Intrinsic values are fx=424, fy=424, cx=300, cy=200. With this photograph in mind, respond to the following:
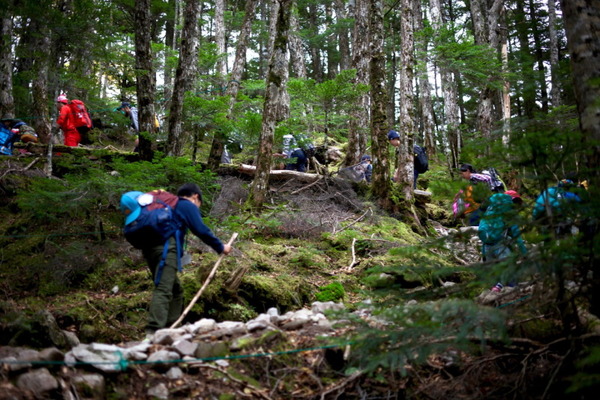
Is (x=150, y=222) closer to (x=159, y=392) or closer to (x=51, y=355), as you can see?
(x=51, y=355)

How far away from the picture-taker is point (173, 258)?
5.21 meters

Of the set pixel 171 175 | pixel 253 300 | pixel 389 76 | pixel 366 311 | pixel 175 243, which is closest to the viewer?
pixel 175 243

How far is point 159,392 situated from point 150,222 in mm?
2061

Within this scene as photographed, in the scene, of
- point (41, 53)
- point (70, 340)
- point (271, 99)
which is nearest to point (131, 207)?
point (70, 340)

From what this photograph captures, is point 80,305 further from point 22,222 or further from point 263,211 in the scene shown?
point 263,211

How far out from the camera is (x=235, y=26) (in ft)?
87.0

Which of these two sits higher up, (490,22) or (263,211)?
(490,22)

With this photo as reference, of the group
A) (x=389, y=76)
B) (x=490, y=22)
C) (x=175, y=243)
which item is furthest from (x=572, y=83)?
(x=389, y=76)

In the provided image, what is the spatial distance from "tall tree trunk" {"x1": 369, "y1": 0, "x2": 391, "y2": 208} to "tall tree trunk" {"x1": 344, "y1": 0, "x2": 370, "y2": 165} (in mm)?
1862

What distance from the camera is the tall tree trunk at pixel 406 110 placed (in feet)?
37.2

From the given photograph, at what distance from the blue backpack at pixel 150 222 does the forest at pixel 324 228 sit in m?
1.23

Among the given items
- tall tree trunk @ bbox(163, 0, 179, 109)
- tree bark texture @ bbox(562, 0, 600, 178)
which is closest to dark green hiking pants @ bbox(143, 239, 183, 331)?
tree bark texture @ bbox(562, 0, 600, 178)

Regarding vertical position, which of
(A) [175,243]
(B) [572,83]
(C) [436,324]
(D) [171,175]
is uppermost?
(B) [572,83]

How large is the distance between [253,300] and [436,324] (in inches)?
154
